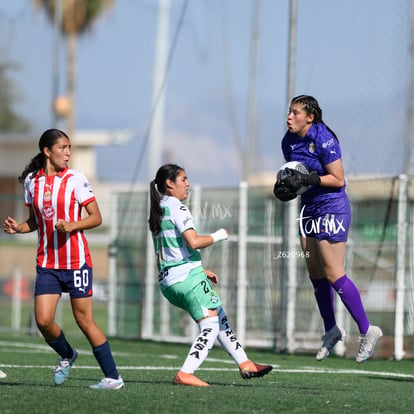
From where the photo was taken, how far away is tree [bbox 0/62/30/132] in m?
34.6

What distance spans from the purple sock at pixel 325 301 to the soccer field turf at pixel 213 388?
52cm

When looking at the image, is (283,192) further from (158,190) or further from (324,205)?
(158,190)

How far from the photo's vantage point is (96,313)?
28797 millimetres

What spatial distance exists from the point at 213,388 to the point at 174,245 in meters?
1.12

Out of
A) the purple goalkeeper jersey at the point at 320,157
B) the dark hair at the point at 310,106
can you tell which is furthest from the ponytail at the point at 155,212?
the dark hair at the point at 310,106

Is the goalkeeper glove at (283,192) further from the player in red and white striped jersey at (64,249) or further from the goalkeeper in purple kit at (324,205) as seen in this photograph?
the player in red and white striped jersey at (64,249)

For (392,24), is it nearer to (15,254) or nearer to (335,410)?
(335,410)

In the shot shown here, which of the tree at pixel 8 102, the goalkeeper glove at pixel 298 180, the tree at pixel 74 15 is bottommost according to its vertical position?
the goalkeeper glove at pixel 298 180

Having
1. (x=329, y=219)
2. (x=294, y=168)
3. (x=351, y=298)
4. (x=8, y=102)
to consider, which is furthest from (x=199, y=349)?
(x=8, y=102)

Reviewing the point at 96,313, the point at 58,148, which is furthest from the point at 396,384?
the point at 96,313

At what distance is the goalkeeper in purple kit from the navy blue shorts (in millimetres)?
1653

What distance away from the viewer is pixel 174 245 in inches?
352

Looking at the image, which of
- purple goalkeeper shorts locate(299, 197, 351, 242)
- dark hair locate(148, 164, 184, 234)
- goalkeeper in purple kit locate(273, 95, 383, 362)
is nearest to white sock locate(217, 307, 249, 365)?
goalkeeper in purple kit locate(273, 95, 383, 362)

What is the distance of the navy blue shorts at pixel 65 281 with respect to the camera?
8469 millimetres
